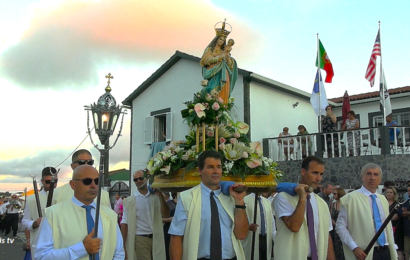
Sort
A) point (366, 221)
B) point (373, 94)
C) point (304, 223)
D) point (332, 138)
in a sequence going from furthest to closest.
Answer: point (373, 94), point (332, 138), point (366, 221), point (304, 223)

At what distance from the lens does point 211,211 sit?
13.1 feet

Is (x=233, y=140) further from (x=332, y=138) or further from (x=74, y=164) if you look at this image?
(x=332, y=138)

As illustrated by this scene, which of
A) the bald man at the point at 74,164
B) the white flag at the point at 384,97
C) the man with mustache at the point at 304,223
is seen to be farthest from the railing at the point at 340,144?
the bald man at the point at 74,164

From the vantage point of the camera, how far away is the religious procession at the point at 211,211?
3.71m

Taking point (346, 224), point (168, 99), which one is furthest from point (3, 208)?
point (346, 224)

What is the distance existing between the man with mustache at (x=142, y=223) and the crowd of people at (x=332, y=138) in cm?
963

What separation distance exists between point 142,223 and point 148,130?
1475 cm

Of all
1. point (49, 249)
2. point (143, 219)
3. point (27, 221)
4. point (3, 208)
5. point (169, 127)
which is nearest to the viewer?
point (49, 249)

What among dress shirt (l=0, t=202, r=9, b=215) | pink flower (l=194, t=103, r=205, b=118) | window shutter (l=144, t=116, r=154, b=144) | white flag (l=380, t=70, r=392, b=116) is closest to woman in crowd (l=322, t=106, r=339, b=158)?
white flag (l=380, t=70, r=392, b=116)

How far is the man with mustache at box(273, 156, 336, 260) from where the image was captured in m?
4.29

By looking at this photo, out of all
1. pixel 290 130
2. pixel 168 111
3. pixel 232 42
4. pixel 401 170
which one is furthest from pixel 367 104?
pixel 232 42

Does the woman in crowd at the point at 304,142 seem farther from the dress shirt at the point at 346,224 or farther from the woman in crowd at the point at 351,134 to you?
the dress shirt at the point at 346,224

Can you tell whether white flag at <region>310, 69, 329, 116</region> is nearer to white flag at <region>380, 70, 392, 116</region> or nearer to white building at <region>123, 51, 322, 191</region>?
white building at <region>123, 51, 322, 191</region>

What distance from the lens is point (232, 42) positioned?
9.13m
